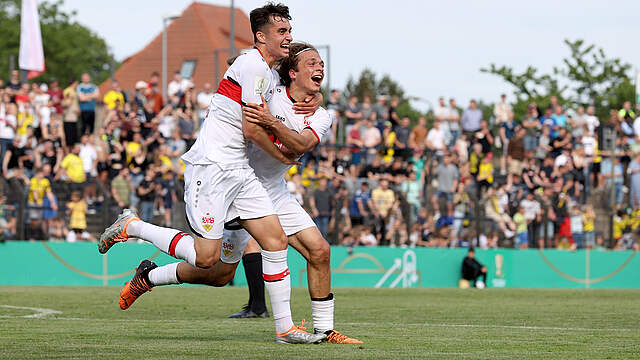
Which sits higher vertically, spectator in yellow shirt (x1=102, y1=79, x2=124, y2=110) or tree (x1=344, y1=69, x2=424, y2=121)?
tree (x1=344, y1=69, x2=424, y2=121)

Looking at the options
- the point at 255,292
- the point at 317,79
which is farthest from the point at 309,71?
the point at 255,292

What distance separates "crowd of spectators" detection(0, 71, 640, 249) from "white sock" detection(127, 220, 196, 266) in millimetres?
12584

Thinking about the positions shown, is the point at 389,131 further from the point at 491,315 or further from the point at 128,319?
the point at 128,319

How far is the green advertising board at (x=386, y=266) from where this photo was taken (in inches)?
840

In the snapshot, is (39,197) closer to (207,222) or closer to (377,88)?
(207,222)

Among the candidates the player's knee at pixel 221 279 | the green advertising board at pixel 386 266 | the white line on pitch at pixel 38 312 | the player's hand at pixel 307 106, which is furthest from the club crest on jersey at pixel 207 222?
the green advertising board at pixel 386 266

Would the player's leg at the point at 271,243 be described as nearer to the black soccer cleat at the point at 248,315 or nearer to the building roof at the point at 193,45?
the black soccer cleat at the point at 248,315

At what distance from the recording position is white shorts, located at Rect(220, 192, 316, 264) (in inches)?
313

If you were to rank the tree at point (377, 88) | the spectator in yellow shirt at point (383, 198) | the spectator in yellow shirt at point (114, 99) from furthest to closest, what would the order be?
the tree at point (377, 88), the spectator in yellow shirt at point (114, 99), the spectator in yellow shirt at point (383, 198)

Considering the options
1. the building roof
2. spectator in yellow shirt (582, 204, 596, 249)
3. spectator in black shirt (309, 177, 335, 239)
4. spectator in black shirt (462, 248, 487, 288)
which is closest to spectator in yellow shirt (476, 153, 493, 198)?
spectator in yellow shirt (582, 204, 596, 249)

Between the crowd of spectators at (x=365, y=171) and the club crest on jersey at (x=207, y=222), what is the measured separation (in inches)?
531

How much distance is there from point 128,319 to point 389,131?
607 inches

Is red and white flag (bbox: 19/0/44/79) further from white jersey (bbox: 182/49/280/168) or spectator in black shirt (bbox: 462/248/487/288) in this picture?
white jersey (bbox: 182/49/280/168)

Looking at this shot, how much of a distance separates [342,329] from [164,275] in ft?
6.65
